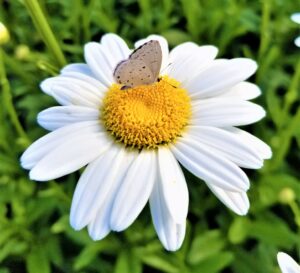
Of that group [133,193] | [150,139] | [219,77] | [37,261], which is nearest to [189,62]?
[219,77]

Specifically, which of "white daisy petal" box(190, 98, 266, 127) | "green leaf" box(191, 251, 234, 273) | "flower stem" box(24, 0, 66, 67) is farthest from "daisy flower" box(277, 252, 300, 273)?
"flower stem" box(24, 0, 66, 67)

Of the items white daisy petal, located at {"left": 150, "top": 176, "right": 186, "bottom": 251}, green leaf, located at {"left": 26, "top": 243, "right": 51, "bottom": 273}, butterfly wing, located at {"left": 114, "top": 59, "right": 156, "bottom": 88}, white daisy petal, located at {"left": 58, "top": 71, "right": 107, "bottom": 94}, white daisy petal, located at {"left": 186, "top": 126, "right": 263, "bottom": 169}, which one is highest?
butterfly wing, located at {"left": 114, "top": 59, "right": 156, "bottom": 88}

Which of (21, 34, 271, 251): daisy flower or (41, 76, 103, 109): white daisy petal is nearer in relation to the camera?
(21, 34, 271, 251): daisy flower

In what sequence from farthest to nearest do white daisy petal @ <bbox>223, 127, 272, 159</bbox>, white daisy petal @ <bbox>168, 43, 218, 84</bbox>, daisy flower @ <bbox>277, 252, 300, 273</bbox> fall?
1. white daisy petal @ <bbox>168, 43, 218, 84</bbox>
2. white daisy petal @ <bbox>223, 127, 272, 159</bbox>
3. daisy flower @ <bbox>277, 252, 300, 273</bbox>

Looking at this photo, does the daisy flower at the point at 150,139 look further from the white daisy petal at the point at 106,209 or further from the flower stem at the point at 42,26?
the flower stem at the point at 42,26

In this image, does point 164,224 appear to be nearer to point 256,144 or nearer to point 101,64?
point 256,144

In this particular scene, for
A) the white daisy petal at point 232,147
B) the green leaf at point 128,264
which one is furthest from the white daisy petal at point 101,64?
the green leaf at point 128,264

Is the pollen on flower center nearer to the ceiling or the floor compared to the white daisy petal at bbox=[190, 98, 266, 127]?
nearer to the ceiling

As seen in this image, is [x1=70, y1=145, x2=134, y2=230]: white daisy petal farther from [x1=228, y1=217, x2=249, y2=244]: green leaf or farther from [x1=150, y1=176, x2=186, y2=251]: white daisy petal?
[x1=228, y1=217, x2=249, y2=244]: green leaf
